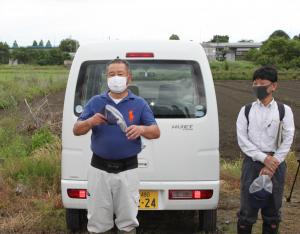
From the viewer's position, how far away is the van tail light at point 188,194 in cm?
495

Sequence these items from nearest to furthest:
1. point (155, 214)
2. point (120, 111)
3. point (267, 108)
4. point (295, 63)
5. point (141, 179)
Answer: point (120, 111) → point (267, 108) → point (141, 179) → point (155, 214) → point (295, 63)

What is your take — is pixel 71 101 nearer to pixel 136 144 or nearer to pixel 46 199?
pixel 136 144

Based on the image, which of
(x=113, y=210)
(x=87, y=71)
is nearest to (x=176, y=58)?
(x=87, y=71)

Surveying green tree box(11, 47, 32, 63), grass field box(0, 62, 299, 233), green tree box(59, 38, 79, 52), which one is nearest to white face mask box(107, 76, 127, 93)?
grass field box(0, 62, 299, 233)

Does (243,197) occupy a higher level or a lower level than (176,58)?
lower

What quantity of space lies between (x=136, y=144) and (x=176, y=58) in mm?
1446

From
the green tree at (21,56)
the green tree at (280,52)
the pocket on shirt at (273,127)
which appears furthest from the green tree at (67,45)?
the pocket on shirt at (273,127)

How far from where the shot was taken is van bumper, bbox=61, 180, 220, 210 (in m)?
4.91

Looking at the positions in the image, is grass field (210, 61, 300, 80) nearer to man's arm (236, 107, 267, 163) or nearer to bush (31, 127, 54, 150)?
bush (31, 127, 54, 150)

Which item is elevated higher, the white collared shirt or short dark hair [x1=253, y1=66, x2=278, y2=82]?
short dark hair [x1=253, y1=66, x2=278, y2=82]

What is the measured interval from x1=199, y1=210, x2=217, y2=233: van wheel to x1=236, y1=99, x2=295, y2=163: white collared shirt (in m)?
1.11

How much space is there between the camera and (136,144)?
3879 millimetres

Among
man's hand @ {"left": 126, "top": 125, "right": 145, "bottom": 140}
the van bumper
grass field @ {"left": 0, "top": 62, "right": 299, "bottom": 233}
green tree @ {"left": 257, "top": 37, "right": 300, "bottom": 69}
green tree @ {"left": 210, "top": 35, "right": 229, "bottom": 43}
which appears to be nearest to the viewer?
man's hand @ {"left": 126, "top": 125, "right": 145, "bottom": 140}

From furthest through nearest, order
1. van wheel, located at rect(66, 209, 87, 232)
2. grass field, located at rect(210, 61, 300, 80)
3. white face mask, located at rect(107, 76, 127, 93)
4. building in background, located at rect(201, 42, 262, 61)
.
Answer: building in background, located at rect(201, 42, 262, 61), grass field, located at rect(210, 61, 300, 80), van wheel, located at rect(66, 209, 87, 232), white face mask, located at rect(107, 76, 127, 93)
